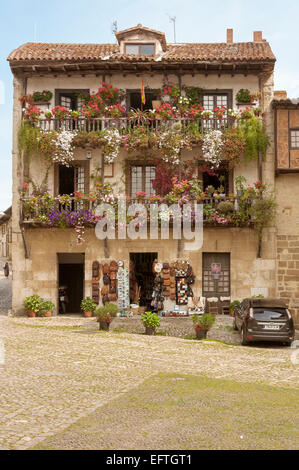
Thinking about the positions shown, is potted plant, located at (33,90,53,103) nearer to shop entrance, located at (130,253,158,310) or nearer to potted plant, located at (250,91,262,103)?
shop entrance, located at (130,253,158,310)

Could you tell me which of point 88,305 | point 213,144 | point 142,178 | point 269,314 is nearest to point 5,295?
point 88,305

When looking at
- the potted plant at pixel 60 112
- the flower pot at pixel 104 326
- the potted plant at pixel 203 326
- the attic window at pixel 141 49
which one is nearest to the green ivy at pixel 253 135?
the attic window at pixel 141 49

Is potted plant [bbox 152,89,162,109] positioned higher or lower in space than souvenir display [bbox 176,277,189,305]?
higher

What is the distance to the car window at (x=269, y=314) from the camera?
655 inches

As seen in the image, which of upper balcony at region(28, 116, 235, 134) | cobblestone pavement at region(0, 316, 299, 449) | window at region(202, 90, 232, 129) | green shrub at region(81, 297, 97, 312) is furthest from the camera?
window at region(202, 90, 232, 129)

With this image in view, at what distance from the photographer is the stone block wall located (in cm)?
2325

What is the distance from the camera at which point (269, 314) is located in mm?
16703

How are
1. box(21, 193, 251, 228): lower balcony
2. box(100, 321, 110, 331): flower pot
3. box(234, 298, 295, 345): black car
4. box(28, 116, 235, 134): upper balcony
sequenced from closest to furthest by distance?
box(234, 298, 295, 345): black car → box(100, 321, 110, 331): flower pot → box(21, 193, 251, 228): lower balcony → box(28, 116, 235, 134): upper balcony

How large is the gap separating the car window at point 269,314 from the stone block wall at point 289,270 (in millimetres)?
6563

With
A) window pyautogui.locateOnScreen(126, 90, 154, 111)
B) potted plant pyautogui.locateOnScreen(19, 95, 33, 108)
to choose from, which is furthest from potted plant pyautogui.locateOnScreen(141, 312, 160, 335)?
potted plant pyautogui.locateOnScreen(19, 95, 33, 108)

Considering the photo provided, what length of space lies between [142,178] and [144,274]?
434 cm

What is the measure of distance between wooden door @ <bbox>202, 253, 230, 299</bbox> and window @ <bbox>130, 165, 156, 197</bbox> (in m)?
3.83

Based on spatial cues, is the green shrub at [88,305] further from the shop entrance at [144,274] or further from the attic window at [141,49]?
the attic window at [141,49]

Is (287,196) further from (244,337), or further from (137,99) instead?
(244,337)
